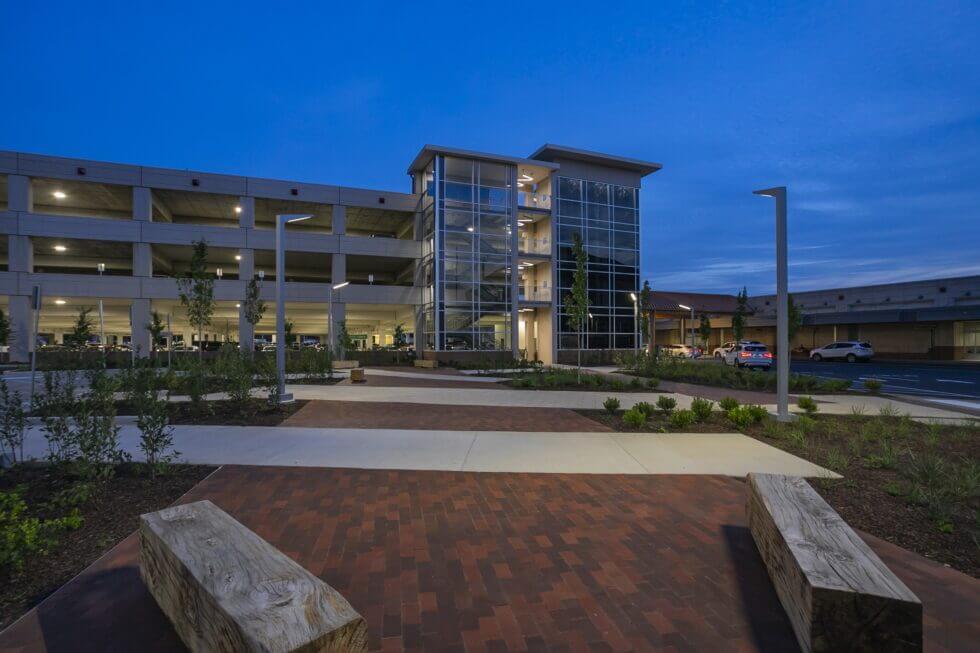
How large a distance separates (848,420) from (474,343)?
860 inches

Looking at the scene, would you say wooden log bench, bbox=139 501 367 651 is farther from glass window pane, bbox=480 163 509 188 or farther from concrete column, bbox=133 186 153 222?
concrete column, bbox=133 186 153 222

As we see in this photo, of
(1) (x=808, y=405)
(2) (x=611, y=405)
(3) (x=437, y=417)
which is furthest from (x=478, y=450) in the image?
(1) (x=808, y=405)

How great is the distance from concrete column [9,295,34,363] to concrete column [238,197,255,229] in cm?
1276

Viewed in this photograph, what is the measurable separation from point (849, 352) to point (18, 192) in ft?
188

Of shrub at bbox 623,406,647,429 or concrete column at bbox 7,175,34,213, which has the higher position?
concrete column at bbox 7,175,34,213

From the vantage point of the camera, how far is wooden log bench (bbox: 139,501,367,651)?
204 cm

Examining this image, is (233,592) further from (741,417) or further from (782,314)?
(782,314)

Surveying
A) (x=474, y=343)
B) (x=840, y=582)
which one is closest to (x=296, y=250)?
(x=474, y=343)

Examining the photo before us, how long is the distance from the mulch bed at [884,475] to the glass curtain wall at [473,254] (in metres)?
19.6

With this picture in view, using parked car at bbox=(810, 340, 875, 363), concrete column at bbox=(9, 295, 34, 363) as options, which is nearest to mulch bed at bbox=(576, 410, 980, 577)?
parked car at bbox=(810, 340, 875, 363)

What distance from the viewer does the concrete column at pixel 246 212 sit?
101 ft

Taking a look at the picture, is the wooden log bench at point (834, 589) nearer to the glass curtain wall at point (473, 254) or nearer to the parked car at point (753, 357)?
the glass curtain wall at point (473, 254)

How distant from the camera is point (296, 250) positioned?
31.2 m

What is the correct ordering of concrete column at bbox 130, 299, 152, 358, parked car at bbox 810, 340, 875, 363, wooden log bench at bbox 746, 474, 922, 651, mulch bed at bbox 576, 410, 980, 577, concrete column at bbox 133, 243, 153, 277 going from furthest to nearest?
parked car at bbox 810, 340, 875, 363 < concrete column at bbox 130, 299, 152, 358 < concrete column at bbox 133, 243, 153, 277 < mulch bed at bbox 576, 410, 980, 577 < wooden log bench at bbox 746, 474, 922, 651
